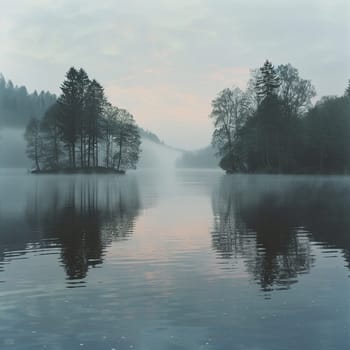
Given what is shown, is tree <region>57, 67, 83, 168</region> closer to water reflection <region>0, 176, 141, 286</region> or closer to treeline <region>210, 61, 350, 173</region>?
treeline <region>210, 61, 350, 173</region>

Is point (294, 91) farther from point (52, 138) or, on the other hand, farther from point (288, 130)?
point (52, 138)

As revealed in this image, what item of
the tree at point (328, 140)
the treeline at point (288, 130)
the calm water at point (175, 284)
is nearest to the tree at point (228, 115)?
the treeline at point (288, 130)

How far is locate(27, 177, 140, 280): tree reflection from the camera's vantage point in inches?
658

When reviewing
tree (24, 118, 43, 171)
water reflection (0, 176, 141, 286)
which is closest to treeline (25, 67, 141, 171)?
tree (24, 118, 43, 171)

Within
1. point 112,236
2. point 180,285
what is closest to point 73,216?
point 112,236

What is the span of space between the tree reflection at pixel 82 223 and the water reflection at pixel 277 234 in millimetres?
4538

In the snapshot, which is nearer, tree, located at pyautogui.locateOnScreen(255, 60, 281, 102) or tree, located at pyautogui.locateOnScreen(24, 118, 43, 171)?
tree, located at pyautogui.locateOnScreen(255, 60, 281, 102)

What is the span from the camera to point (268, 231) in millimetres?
22500

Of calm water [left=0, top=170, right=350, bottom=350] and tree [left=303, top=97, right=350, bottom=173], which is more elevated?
tree [left=303, top=97, right=350, bottom=173]

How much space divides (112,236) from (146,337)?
487 inches

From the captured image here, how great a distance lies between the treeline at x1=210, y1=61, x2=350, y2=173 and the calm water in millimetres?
64395

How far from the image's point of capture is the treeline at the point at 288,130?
294 ft

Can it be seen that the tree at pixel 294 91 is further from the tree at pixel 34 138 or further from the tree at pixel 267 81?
the tree at pixel 34 138

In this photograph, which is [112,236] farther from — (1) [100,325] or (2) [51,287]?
(1) [100,325]
